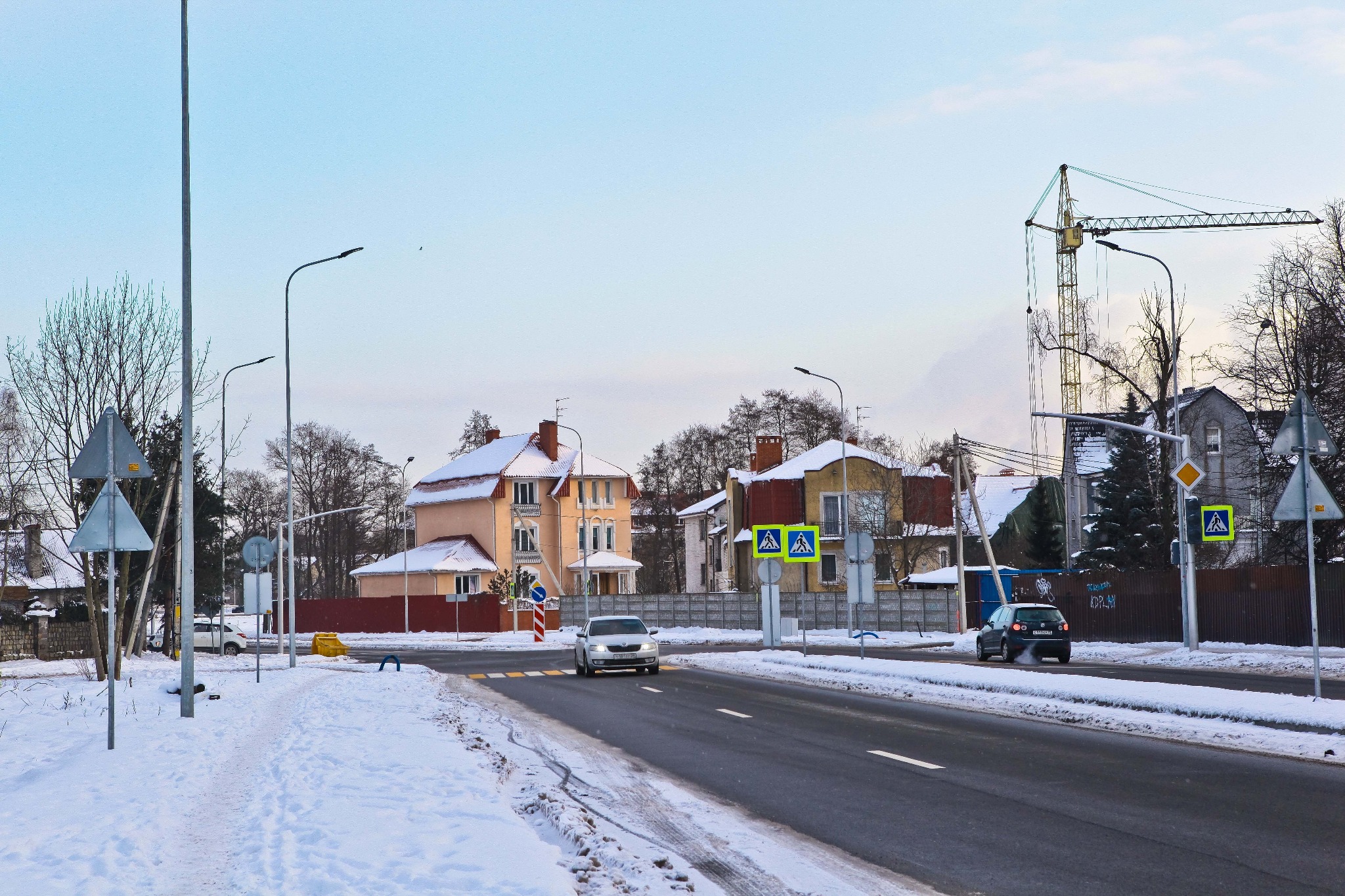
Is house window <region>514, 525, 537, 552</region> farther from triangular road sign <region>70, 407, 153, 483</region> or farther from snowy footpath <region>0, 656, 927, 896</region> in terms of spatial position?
triangular road sign <region>70, 407, 153, 483</region>

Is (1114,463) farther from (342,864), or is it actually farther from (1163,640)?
(342,864)

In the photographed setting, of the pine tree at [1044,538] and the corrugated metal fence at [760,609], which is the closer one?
the corrugated metal fence at [760,609]

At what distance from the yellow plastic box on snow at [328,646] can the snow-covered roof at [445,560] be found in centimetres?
3123

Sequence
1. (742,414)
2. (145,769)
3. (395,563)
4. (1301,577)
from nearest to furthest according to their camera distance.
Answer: (145,769)
(1301,577)
(395,563)
(742,414)

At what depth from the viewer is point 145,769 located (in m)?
12.7

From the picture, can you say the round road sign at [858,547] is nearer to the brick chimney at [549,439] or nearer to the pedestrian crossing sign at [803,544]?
the pedestrian crossing sign at [803,544]

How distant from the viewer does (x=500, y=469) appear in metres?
83.4

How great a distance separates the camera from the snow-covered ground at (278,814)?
755cm

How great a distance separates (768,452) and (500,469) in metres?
17.8

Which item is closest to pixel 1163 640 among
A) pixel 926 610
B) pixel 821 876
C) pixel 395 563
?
pixel 926 610

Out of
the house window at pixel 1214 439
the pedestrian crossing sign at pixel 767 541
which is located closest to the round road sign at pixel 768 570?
the pedestrian crossing sign at pixel 767 541

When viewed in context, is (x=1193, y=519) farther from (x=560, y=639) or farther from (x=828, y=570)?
(x=828, y=570)

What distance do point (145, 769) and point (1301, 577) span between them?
33.6 metres

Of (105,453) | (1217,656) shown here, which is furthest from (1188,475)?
(105,453)
